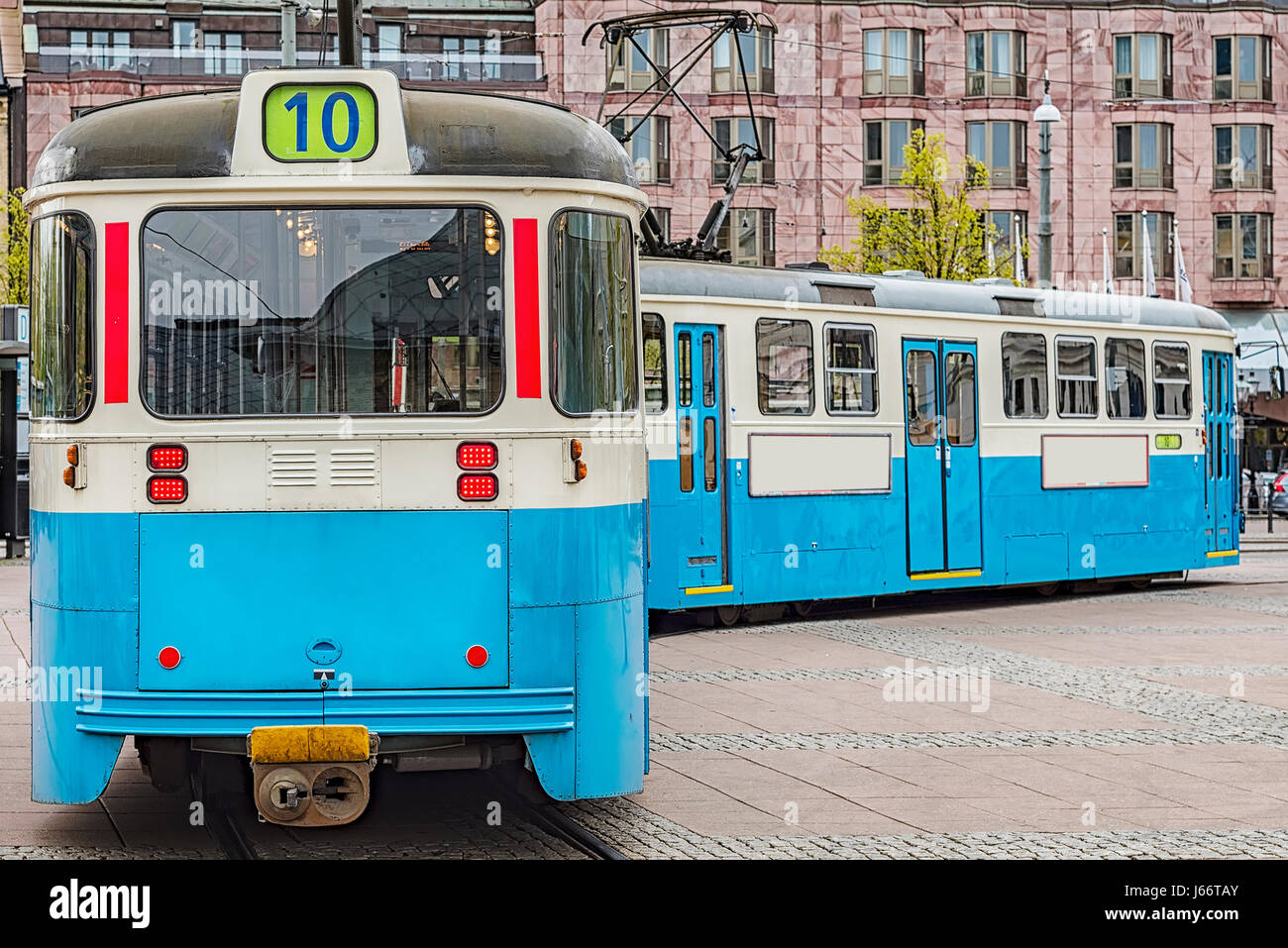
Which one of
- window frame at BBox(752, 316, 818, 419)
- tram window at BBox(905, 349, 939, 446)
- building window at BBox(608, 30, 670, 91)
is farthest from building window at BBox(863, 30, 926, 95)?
window frame at BBox(752, 316, 818, 419)

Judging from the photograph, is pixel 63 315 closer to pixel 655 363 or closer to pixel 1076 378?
pixel 655 363

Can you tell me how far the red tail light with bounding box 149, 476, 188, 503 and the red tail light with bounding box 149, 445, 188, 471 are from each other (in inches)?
1.6

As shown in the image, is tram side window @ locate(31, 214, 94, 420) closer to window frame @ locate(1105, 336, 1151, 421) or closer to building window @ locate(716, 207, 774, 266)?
window frame @ locate(1105, 336, 1151, 421)

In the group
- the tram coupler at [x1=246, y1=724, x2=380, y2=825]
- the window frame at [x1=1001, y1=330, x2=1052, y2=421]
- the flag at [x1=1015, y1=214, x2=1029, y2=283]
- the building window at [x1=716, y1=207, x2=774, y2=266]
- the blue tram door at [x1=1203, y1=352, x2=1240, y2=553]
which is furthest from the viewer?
the building window at [x1=716, y1=207, x2=774, y2=266]

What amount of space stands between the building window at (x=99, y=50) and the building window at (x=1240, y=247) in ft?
103

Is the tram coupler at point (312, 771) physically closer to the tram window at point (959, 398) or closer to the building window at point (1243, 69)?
the tram window at point (959, 398)

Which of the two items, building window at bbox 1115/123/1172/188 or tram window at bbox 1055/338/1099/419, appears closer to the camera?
tram window at bbox 1055/338/1099/419

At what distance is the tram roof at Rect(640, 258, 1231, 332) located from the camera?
574 inches

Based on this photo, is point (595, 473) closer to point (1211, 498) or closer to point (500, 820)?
point (500, 820)

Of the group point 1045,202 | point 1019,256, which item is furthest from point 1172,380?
point 1019,256

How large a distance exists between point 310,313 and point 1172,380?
14.8m

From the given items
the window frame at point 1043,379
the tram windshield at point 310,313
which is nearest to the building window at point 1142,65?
the window frame at point 1043,379

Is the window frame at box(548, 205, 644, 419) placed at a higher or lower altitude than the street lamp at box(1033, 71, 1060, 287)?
lower

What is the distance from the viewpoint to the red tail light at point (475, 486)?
636cm
